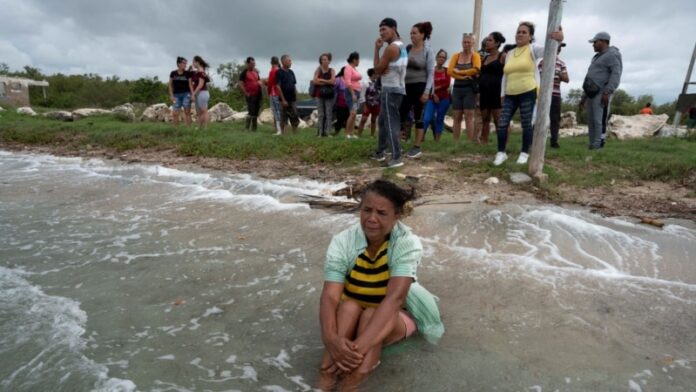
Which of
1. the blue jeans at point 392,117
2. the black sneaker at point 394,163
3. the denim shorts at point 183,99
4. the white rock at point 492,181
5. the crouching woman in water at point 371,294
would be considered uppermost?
the denim shorts at point 183,99

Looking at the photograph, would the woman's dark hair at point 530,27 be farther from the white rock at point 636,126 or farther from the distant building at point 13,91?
the distant building at point 13,91

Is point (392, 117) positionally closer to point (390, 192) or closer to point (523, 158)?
point (523, 158)

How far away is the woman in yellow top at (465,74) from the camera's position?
763 cm

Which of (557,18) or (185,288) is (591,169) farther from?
(185,288)

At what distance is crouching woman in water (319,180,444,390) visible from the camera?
2490 mm

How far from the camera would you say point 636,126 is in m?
14.3

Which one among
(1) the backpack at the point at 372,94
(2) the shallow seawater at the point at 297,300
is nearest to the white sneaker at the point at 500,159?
(2) the shallow seawater at the point at 297,300

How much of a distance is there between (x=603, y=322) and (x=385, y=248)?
150cm

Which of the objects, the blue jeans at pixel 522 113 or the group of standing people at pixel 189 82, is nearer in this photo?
the blue jeans at pixel 522 113

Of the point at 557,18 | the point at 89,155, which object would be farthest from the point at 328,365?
the point at 89,155

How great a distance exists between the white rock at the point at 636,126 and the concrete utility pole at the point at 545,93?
29.3 feet

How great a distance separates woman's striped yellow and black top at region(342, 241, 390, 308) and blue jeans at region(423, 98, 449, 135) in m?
5.75

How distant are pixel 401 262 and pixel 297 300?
1112 millimetres

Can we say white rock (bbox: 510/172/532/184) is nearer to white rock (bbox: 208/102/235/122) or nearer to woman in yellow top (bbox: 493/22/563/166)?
woman in yellow top (bbox: 493/22/563/166)
